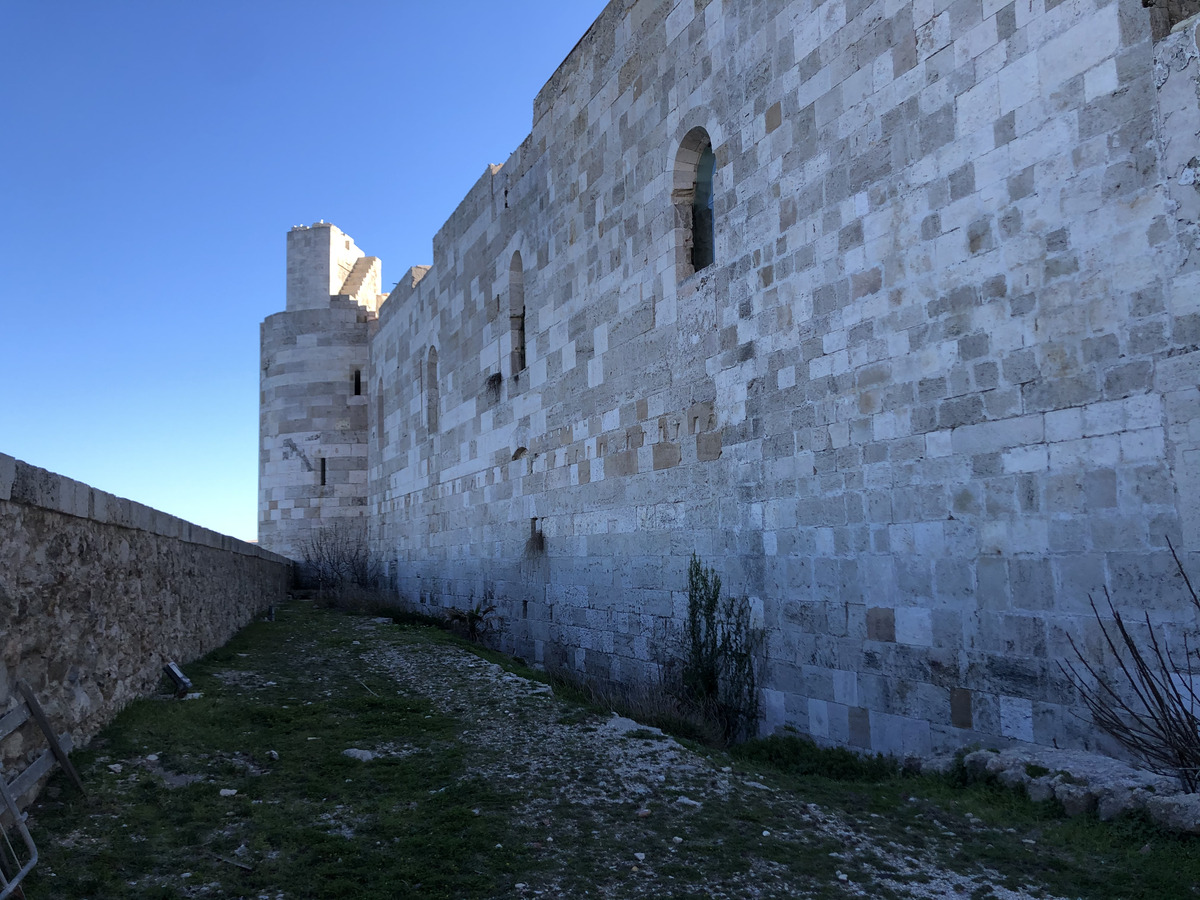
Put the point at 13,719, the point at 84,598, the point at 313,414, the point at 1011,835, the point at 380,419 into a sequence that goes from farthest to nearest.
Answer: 1. the point at 313,414
2. the point at 380,419
3. the point at 84,598
4. the point at 1011,835
5. the point at 13,719

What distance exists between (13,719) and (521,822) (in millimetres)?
2113

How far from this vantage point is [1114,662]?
14.1 feet

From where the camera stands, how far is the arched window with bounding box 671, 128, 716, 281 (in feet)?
26.0

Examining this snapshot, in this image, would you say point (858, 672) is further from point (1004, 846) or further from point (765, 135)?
point (765, 135)

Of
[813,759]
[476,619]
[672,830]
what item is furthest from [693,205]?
[476,619]

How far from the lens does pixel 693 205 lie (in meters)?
8.09

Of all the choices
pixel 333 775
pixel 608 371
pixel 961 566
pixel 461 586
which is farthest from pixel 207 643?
pixel 961 566

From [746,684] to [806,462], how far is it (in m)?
1.76

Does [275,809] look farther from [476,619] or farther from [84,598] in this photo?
[476,619]

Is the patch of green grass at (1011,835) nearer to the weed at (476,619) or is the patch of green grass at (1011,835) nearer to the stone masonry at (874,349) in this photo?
the stone masonry at (874,349)

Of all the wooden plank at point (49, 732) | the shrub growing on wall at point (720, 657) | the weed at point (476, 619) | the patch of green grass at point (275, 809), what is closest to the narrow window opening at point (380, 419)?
the weed at point (476, 619)

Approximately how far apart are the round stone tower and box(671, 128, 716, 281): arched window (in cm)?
1451

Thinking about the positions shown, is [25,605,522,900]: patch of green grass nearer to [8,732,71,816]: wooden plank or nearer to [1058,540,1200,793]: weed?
[8,732,71,816]: wooden plank

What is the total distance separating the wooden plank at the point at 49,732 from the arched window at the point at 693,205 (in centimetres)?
576
